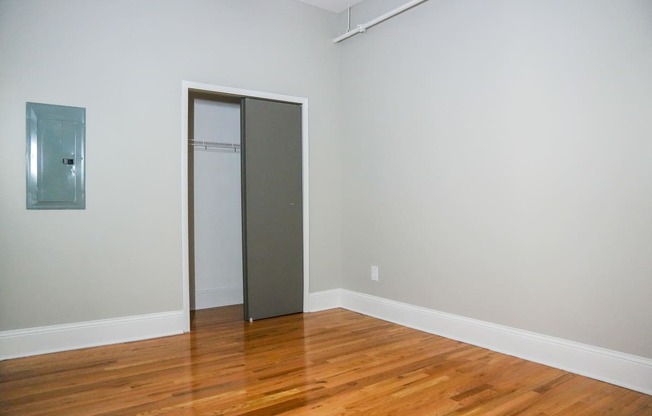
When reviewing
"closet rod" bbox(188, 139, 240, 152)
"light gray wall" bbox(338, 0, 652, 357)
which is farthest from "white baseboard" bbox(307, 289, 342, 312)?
"closet rod" bbox(188, 139, 240, 152)

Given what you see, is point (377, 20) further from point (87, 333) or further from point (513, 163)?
point (87, 333)

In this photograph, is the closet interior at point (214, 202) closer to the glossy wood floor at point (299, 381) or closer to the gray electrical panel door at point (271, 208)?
the gray electrical panel door at point (271, 208)

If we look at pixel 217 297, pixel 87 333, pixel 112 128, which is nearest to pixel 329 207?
pixel 217 297

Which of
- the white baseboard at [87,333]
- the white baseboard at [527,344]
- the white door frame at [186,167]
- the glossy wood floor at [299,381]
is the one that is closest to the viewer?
the glossy wood floor at [299,381]

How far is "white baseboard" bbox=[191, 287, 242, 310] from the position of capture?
443 centimetres

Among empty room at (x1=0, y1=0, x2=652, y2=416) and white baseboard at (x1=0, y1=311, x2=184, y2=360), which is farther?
white baseboard at (x1=0, y1=311, x2=184, y2=360)

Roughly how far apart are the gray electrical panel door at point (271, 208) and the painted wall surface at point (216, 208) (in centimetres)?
69

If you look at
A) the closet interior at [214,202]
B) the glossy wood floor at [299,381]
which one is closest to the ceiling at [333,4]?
the closet interior at [214,202]

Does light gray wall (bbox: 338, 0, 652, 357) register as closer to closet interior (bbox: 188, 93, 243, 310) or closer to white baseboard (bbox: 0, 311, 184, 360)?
closet interior (bbox: 188, 93, 243, 310)

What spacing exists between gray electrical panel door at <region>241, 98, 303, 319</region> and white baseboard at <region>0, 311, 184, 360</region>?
0.74 meters

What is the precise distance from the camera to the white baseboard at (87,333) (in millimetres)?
2979

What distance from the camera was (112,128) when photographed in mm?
3340

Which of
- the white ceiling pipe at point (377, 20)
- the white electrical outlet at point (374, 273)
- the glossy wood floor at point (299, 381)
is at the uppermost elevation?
the white ceiling pipe at point (377, 20)

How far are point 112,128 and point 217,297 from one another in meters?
2.02
